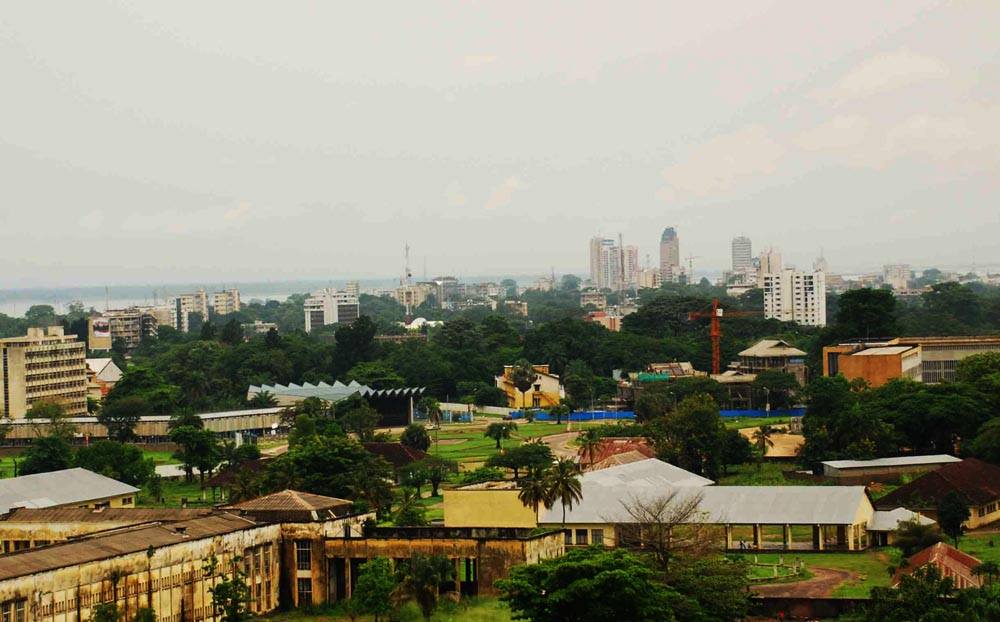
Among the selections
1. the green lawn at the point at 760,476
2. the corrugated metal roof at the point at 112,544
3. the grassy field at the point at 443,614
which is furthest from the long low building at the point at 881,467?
the corrugated metal roof at the point at 112,544

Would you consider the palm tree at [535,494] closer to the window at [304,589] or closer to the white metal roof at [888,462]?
the window at [304,589]

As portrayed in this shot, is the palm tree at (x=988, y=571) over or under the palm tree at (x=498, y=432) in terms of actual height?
under

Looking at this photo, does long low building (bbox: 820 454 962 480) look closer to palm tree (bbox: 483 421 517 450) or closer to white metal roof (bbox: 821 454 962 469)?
white metal roof (bbox: 821 454 962 469)

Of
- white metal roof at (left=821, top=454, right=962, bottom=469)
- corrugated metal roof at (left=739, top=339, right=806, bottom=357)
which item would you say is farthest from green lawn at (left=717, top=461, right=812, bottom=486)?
corrugated metal roof at (left=739, top=339, right=806, bottom=357)

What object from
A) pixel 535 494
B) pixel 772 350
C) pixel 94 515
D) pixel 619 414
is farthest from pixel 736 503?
pixel 772 350

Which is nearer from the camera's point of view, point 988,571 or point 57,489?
point 988,571

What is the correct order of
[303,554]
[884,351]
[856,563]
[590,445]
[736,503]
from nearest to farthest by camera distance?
[303,554], [856,563], [736,503], [590,445], [884,351]

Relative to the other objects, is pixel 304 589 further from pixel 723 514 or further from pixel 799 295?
pixel 799 295
